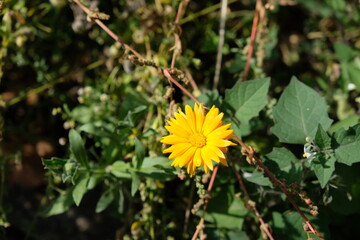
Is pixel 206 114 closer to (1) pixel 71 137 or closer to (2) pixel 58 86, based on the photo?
(1) pixel 71 137

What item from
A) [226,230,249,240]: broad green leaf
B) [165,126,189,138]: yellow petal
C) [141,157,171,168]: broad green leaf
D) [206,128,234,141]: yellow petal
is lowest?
[226,230,249,240]: broad green leaf

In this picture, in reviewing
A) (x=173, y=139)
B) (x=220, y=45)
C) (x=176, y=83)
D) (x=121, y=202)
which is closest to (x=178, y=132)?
(x=173, y=139)

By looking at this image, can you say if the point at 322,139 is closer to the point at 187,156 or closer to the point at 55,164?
the point at 187,156

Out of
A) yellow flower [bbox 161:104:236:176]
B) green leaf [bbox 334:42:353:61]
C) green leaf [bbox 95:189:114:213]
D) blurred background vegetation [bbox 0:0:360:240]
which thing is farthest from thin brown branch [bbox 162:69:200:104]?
green leaf [bbox 334:42:353:61]

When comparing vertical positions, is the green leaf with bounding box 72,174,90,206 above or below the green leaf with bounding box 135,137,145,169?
below

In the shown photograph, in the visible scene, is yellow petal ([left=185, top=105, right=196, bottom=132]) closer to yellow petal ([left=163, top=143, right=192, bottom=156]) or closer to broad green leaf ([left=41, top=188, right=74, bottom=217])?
yellow petal ([left=163, top=143, right=192, bottom=156])

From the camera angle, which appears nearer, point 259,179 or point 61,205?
point 259,179

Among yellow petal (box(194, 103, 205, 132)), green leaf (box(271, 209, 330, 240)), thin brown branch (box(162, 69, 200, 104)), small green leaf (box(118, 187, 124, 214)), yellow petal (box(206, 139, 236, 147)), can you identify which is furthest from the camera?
small green leaf (box(118, 187, 124, 214))
